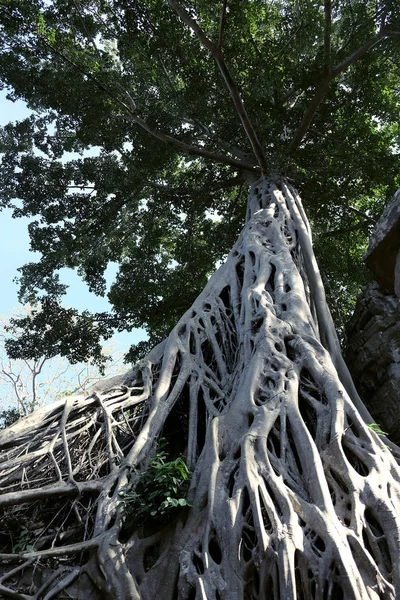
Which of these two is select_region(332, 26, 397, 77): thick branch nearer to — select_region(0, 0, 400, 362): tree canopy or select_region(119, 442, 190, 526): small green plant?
select_region(0, 0, 400, 362): tree canopy

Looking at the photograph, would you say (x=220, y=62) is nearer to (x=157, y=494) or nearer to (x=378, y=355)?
(x=378, y=355)

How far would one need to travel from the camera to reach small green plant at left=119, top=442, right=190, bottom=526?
106 inches

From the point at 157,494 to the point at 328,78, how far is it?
5.93m

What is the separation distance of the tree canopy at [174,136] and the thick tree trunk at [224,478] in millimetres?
3347

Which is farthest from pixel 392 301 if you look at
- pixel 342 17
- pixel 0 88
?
pixel 0 88

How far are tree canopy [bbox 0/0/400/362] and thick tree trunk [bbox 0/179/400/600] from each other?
11.0ft

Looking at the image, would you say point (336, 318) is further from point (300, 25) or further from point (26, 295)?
point (26, 295)

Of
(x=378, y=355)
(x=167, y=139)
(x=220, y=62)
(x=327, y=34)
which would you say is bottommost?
(x=378, y=355)

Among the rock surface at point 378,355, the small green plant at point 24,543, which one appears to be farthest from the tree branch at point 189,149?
the small green plant at point 24,543

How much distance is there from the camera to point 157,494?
2.76 meters

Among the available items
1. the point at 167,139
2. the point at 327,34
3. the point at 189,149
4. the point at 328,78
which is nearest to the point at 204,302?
the point at 189,149

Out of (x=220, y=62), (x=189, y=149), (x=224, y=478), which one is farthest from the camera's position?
(x=189, y=149)

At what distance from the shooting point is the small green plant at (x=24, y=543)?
2.71 meters

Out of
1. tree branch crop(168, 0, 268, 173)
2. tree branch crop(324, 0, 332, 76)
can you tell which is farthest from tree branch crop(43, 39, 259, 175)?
tree branch crop(324, 0, 332, 76)
